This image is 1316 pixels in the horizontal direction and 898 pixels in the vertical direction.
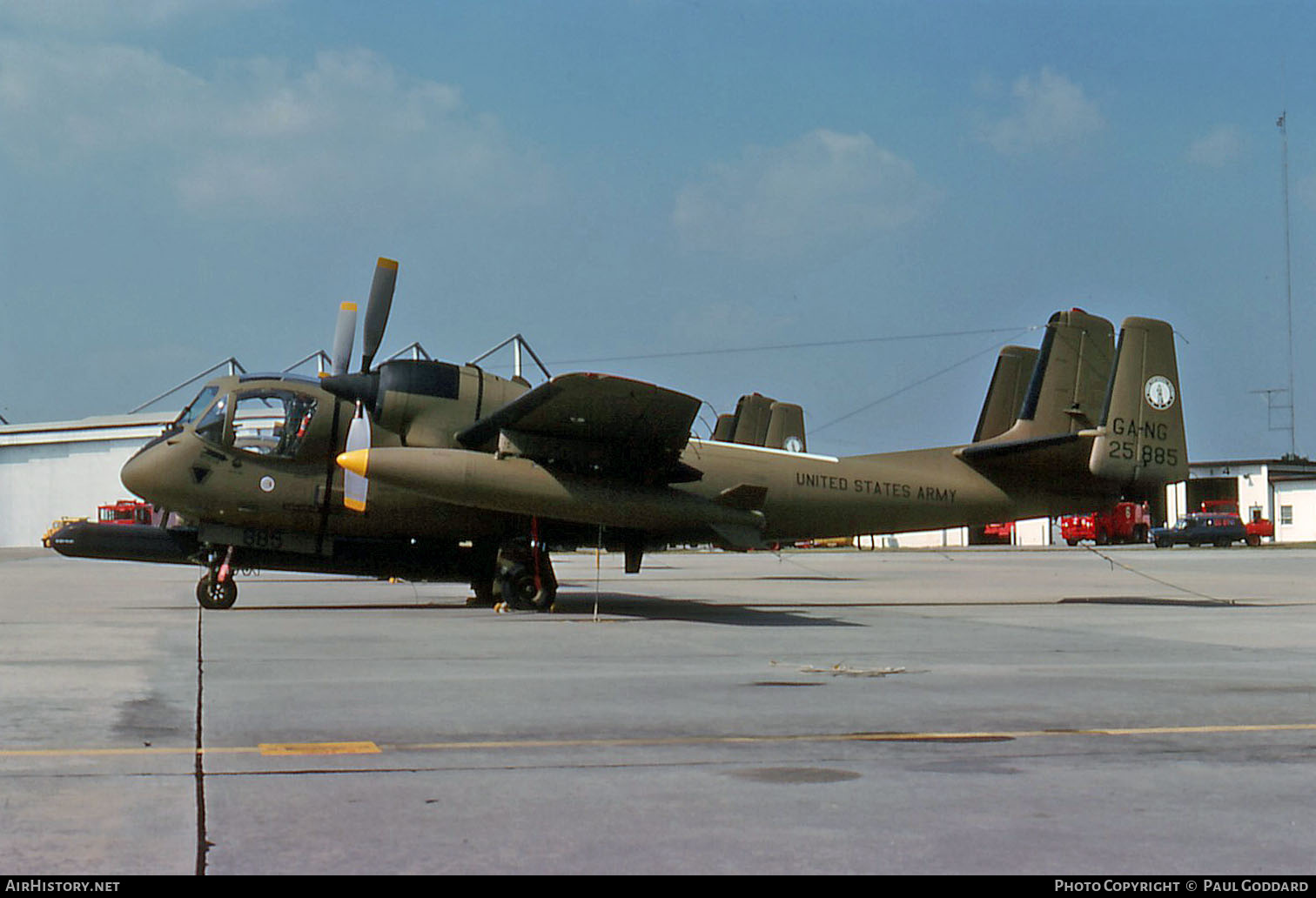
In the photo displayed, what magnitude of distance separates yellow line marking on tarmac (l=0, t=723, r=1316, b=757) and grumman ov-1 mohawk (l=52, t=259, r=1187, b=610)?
8.98 m

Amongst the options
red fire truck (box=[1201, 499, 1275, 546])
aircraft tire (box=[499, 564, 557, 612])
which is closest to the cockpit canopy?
aircraft tire (box=[499, 564, 557, 612])

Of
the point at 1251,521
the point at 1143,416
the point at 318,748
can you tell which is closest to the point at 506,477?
the point at 318,748

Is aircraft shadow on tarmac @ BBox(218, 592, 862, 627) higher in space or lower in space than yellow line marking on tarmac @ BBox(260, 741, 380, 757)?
higher

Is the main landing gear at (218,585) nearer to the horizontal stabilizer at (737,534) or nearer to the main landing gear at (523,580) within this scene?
the main landing gear at (523,580)

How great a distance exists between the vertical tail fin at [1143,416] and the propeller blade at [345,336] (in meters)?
12.0

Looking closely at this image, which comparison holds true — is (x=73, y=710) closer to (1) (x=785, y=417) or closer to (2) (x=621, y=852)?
(2) (x=621, y=852)

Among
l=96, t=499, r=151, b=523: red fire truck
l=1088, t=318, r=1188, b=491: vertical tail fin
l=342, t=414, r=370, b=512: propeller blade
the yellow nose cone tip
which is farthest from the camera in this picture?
l=96, t=499, r=151, b=523: red fire truck

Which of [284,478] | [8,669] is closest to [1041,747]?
[8,669]

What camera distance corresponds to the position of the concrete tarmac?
4906mm

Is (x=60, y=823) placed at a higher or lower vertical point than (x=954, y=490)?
lower

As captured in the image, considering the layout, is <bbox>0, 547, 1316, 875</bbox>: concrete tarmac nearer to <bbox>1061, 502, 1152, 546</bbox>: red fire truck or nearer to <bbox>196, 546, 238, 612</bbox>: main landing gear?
<bbox>196, 546, 238, 612</bbox>: main landing gear

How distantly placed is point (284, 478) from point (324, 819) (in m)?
13.9

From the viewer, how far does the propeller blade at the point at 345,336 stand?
2031 centimetres

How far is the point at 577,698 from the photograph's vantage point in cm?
944
